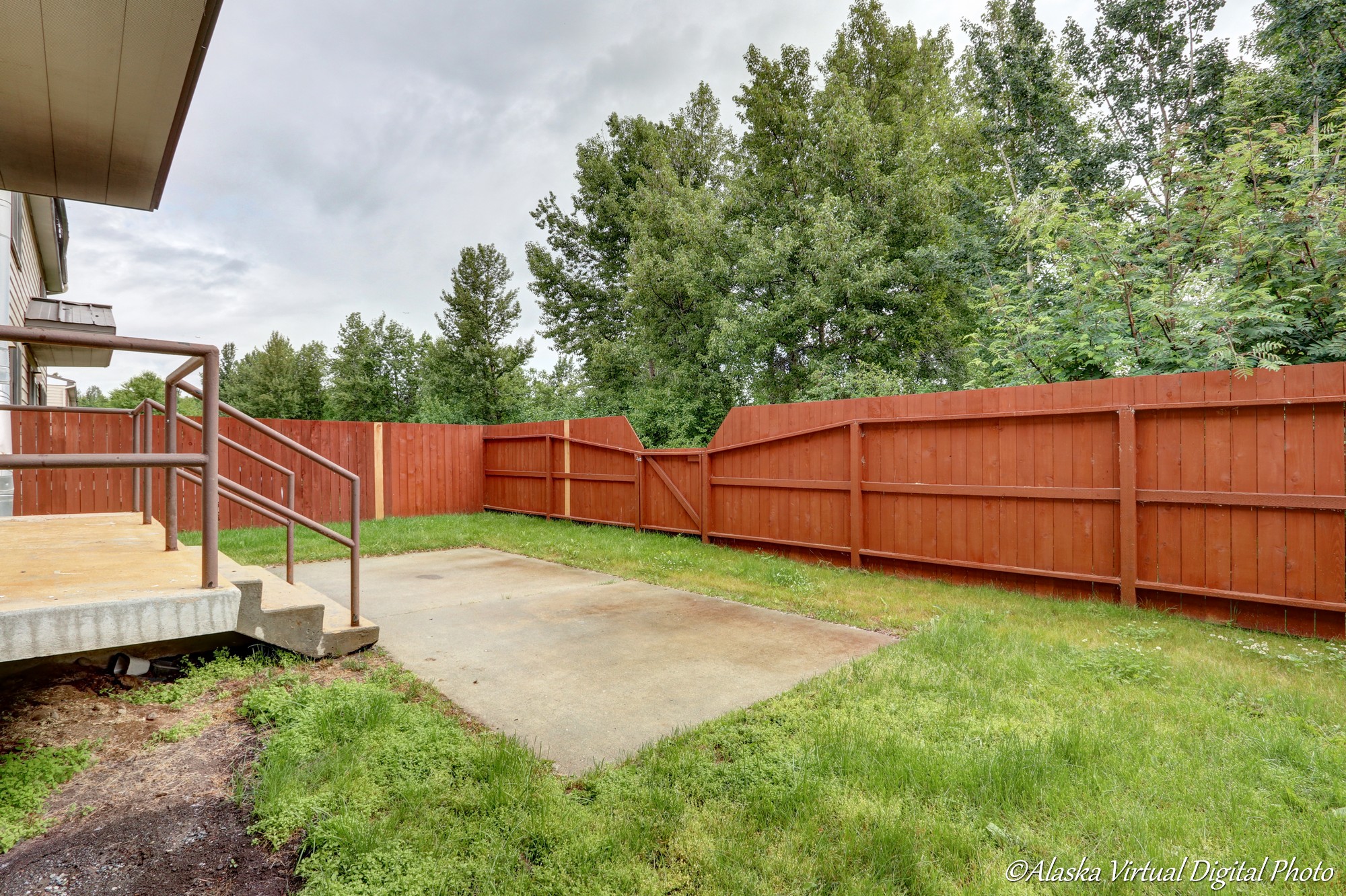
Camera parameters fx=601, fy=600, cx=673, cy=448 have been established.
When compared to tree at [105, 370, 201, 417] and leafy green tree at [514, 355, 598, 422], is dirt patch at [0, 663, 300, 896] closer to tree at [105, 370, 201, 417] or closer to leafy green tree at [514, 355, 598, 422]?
leafy green tree at [514, 355, 598, 422]

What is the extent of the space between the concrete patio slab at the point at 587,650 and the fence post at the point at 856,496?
1.90 metres

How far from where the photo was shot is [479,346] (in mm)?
25688

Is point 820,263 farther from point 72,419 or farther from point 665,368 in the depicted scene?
point 72,419

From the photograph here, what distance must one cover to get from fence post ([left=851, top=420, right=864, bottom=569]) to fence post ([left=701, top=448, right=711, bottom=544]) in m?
2.22

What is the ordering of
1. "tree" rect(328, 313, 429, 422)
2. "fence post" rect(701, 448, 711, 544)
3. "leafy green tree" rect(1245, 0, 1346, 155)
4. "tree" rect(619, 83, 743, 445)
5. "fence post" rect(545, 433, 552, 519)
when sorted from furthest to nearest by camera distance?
"tree" rect(328, 313, 429, 422) → "tree" rect(619, 83, 743, 445) → "fence post" rect(545, 433, 552, 519) → "leafy green tree" rect(1245, 0, 1346, 155) → "fence post" rect(701, 448, 711, 544)

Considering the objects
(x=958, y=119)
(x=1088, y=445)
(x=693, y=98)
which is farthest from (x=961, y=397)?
(x=693, y=98)

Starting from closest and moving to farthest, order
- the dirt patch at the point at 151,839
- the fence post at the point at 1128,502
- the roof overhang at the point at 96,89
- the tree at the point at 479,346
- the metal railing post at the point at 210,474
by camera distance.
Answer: the dirt patch at the point at 151,839 → the metal railing post at the point at 210,474 → the roof overhang at the point at 96,89 → the fence post at the point at 1128,502 → the tree at the point at 479,346

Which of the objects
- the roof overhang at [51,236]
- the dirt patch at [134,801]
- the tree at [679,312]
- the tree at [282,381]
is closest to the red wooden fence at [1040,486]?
the roof overhang at [51,236]

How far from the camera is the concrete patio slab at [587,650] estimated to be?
109 inches

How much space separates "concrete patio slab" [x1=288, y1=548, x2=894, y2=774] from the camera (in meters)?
2.77

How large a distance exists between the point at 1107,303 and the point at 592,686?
6.44m

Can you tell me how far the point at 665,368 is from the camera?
1589 centimetres

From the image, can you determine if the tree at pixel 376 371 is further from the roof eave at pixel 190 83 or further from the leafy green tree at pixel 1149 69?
the roof eave at pixel 190 83

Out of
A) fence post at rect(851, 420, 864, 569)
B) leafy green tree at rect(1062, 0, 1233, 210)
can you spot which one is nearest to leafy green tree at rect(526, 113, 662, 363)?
leafy green tree at rect(1062, 0, 1233, 210)
